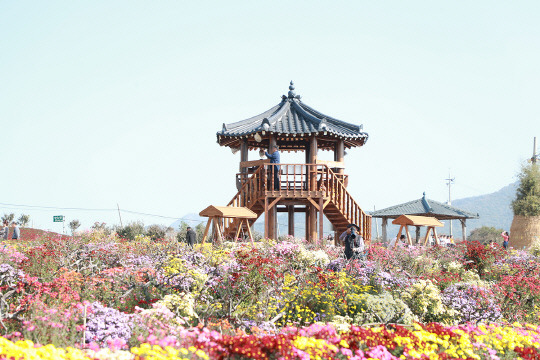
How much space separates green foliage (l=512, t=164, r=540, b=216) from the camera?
24172mm

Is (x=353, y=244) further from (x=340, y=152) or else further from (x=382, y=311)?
(x=340, y=152)

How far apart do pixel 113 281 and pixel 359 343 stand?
167 inches

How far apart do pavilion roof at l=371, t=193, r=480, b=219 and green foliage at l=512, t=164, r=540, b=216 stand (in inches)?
126

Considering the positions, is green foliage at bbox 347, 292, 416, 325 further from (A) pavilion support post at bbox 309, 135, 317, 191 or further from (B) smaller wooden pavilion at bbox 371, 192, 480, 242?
(B) smaller wooden pavilion at bbox 371, 192, 480, 242

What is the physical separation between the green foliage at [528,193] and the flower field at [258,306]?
1274cm

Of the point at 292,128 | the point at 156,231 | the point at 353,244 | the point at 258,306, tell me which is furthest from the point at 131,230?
the point at 258,306

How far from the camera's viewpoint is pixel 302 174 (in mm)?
17078

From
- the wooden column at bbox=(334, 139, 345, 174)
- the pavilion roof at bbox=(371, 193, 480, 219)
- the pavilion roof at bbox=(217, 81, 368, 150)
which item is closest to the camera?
the pavilion roof at bbox=(217, 81, 368, 150)

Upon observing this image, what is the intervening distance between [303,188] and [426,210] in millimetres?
12634

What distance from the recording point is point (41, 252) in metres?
10.1

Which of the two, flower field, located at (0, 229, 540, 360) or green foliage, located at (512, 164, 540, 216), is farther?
green foliage, located at (512, 164, 540, 216)

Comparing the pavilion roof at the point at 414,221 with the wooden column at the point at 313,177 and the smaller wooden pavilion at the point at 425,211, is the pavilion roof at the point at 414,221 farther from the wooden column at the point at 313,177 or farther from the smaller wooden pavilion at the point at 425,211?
the smaller wooden pavilion at the point at 425,211

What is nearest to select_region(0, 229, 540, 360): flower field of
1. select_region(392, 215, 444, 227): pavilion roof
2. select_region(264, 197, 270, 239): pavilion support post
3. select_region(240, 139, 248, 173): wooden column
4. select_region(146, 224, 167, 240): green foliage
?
select_region(392, 215, 444, 227): pavilion roof

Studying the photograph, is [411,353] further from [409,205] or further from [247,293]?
[409,205]
